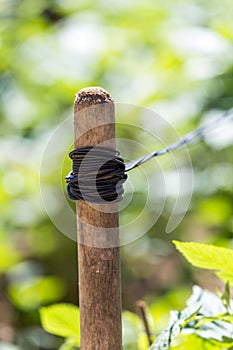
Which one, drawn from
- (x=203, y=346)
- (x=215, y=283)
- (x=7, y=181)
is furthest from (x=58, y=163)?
(x=203, y=346)

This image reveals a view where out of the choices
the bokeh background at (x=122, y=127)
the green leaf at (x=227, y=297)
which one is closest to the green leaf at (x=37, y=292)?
the bokeh background at (x=122, y=127)

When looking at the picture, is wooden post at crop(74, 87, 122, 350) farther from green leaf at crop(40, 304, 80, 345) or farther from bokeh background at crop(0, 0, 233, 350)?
bokeh background at crop(0, 0, 233, 350)

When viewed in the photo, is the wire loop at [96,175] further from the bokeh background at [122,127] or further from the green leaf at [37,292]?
the green leaf at [37,292]

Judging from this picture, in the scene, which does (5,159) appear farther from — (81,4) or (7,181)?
(81,4)

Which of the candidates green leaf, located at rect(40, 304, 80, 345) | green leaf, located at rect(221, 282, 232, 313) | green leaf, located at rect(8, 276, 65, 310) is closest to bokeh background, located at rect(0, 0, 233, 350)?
green leaf, located at rect(8, 276, 65, 310)

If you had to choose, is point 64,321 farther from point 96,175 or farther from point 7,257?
point 7,257

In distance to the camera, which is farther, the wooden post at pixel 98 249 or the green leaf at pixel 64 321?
the green leaf at pixel 64 321

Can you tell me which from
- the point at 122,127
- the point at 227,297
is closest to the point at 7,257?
the point at 122,127
